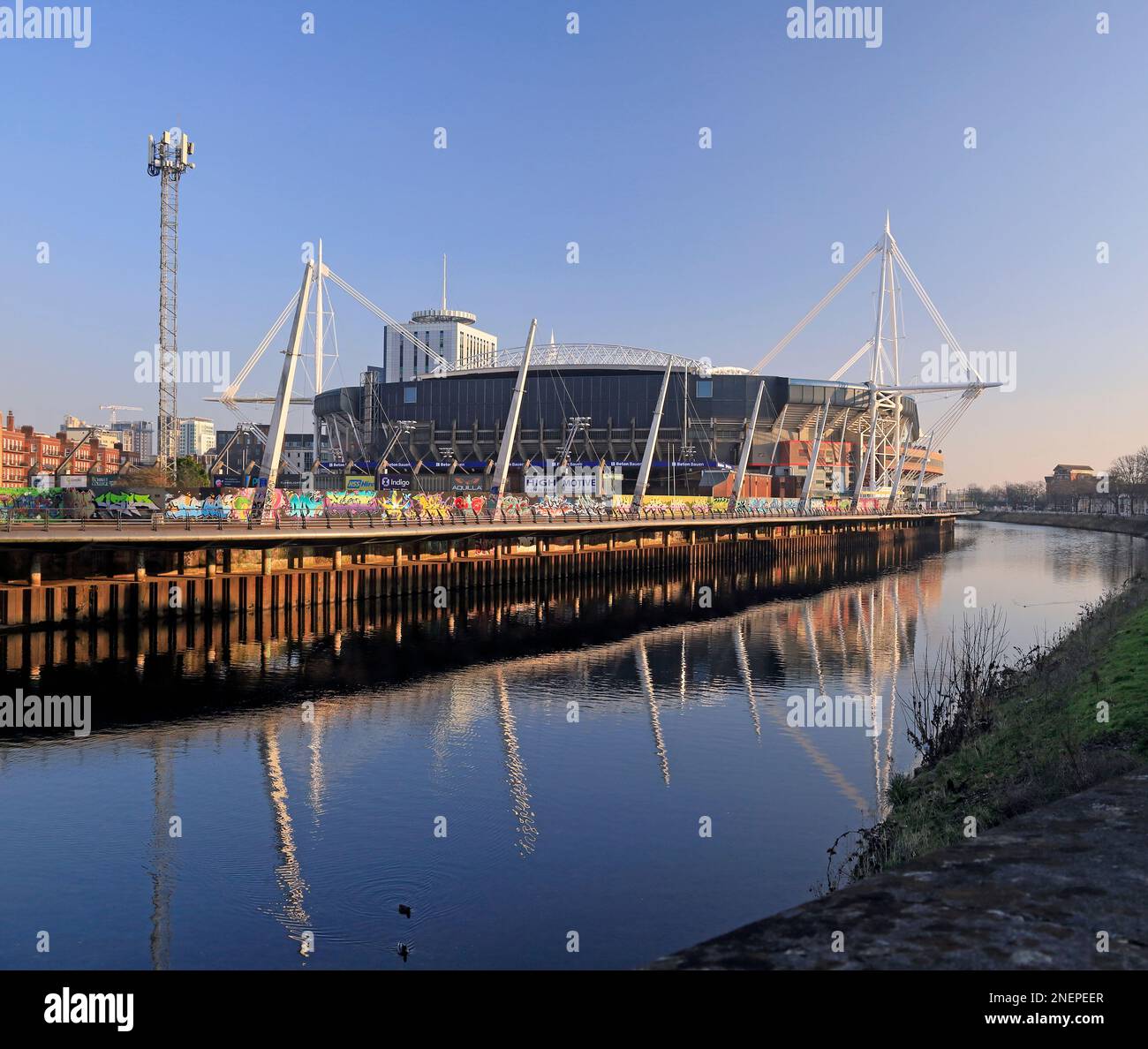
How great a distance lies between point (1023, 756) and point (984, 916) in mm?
12006

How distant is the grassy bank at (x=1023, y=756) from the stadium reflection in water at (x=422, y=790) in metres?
1.91

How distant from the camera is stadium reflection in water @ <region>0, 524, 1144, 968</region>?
18156mm

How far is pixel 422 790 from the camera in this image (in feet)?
86.5

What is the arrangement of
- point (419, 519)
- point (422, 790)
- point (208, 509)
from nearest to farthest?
point (422, 790) → point (208, 509) → point (419, 519)

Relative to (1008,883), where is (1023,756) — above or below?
below

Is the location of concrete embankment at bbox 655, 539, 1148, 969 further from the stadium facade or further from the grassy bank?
the stadium facade

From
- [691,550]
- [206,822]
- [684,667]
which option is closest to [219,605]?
[684,667]

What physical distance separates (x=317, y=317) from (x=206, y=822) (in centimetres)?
6754

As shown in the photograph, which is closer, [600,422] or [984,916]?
[984,916]

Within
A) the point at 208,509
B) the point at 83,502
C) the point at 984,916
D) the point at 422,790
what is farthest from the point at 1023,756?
the point at 83,502

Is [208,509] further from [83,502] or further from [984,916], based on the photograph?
[984,916]

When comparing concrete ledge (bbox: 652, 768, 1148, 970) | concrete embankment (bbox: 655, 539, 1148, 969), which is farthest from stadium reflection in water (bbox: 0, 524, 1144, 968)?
concrete ledge (bbox: 652, 768, 1148, 970)

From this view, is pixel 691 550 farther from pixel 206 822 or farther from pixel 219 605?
pixel 206 822

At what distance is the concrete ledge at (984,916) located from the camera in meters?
8.35
